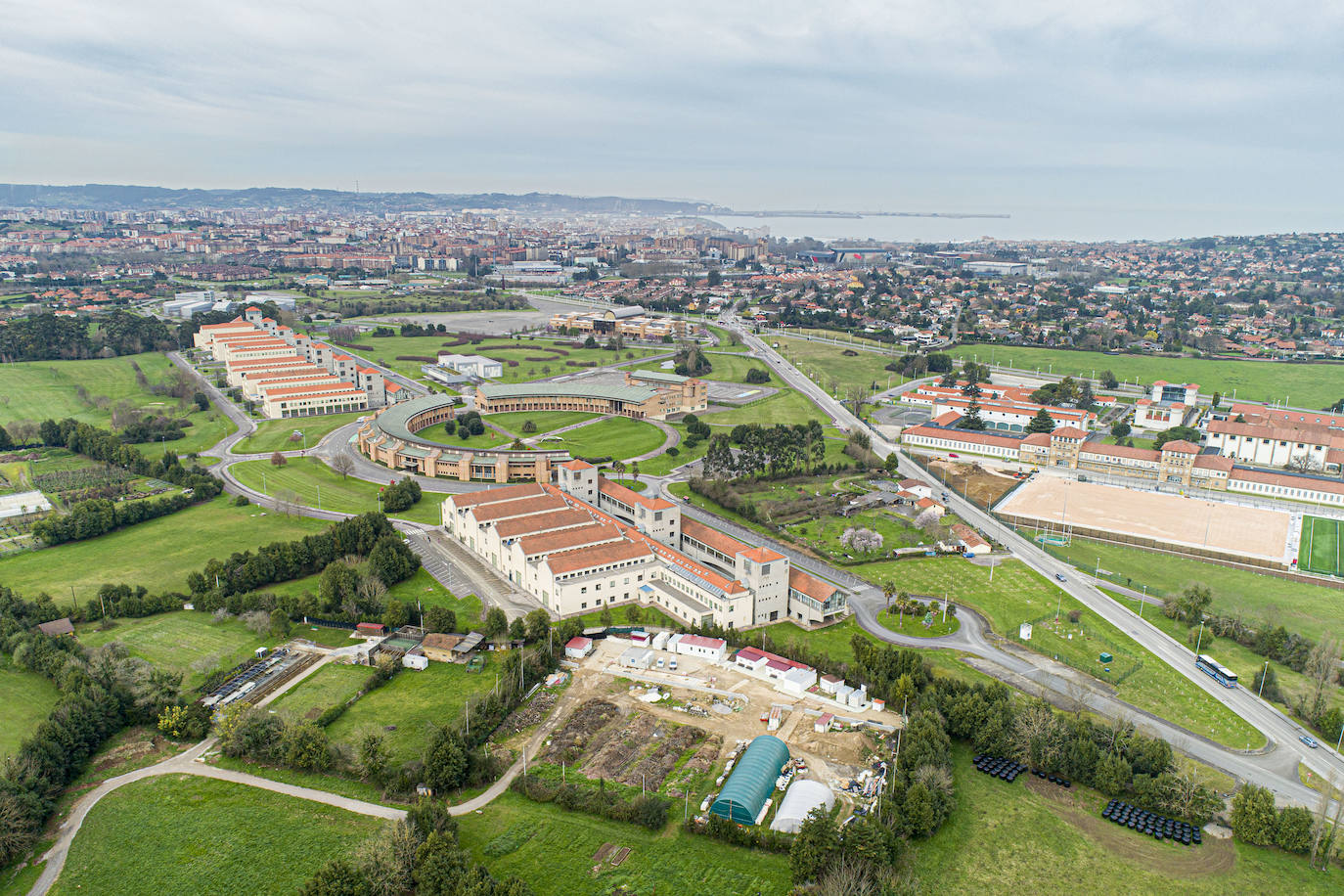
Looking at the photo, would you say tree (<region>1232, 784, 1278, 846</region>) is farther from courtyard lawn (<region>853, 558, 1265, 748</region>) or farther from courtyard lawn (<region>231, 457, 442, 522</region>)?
courtyard lawn (<region>231, 457, 442, 522</region>)

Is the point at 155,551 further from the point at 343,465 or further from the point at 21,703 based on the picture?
the point at 21,703

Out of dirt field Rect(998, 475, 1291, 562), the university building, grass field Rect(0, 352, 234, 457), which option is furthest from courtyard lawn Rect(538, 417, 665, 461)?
grass field Rect(0, 352, 234, 457)

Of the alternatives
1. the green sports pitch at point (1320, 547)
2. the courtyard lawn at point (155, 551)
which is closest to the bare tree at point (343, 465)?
the courtyard lawn at point (155, 551)

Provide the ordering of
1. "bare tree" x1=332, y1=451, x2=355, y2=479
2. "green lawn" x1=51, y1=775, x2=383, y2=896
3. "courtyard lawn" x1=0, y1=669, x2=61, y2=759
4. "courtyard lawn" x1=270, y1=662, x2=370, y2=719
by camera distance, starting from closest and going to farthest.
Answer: "green lawn" x1=51, y1=775, x2=383, y2=896
"courtyard lawn" x1=0, y1=669, x2=61, y2=759
"courtyard lawn" x1=270, y1=662, x2=370, y2=719
"bare tree" x1=332, y1=451, x2=355, y2=479

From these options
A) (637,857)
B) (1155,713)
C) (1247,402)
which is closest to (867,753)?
(637,857)

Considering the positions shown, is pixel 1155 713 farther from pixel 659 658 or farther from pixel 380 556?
pixel 380 556

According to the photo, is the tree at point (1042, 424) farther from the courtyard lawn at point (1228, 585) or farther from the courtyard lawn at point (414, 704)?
the courtyard lawn at point (414, 704)
